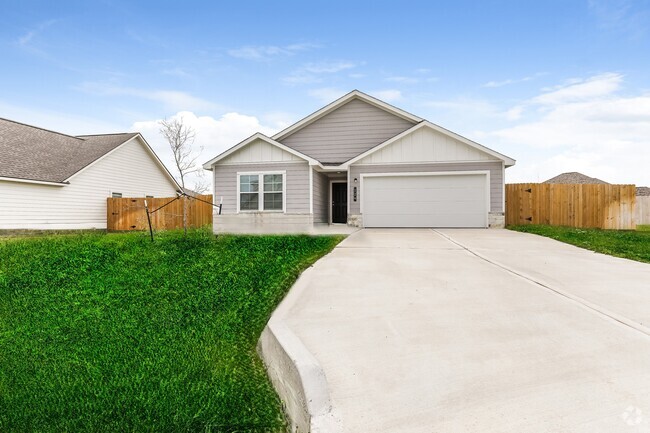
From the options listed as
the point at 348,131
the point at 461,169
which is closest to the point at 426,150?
the point at 461,169

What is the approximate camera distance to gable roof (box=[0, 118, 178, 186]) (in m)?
17.2

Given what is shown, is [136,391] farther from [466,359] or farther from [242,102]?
[242,102]

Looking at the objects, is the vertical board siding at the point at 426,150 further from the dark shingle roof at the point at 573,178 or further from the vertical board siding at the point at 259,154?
the dark shingle roof at the point at 573,178

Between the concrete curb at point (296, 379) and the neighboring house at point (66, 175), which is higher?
the neighboring house at point (66, 175)

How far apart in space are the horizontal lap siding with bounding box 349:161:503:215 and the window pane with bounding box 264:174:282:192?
314cm

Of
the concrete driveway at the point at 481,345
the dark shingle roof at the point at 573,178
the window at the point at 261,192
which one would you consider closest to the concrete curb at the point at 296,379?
the concrete driveway at the point at 481,345

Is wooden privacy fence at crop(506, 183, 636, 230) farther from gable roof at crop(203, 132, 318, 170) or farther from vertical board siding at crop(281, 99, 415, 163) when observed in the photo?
gable roof at crop(203, 132, 318, 170)

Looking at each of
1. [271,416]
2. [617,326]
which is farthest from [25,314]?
[617,326]

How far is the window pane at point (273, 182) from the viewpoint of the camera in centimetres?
1473

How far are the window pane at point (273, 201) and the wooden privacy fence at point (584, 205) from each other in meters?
10.7

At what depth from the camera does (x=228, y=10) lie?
13.1 metres

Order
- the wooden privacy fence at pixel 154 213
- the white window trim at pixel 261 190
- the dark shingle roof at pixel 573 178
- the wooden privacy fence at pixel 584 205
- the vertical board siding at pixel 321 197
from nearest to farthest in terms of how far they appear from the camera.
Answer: the white window trim at pixel 261 190, the vertical board siding at pixel 321 197, the wooden privacy fence at pixel 584 205, the wooden privacy fence at pixel 154 213, the dark shingle roof at pixel 573 178

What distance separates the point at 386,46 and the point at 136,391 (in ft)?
48.4

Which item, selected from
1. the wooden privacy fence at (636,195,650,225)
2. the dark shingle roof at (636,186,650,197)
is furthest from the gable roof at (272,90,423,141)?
the dark shingle roof at (636,186,650,197)
